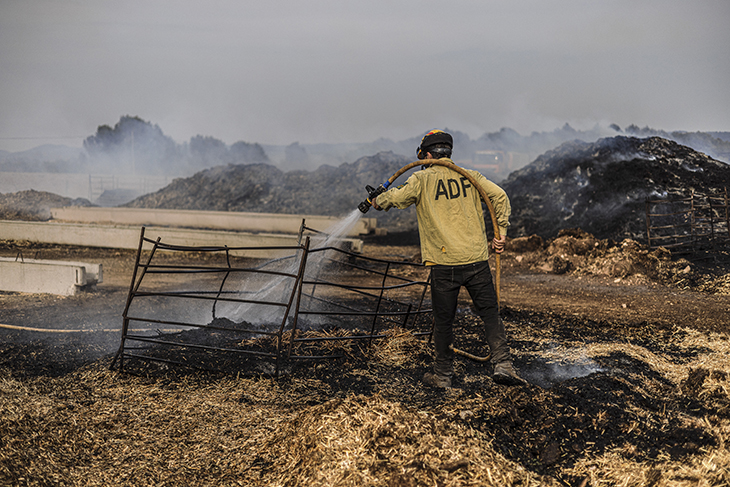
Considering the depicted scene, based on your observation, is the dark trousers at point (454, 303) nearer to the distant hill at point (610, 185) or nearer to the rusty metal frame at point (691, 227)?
the rusty metal frame at point (691, 227)

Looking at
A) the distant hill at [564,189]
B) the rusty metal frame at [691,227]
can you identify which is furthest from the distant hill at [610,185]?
the rusty metal frame at [691,227]

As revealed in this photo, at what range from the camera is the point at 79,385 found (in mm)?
4371

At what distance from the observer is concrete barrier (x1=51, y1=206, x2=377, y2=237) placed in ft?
64.5

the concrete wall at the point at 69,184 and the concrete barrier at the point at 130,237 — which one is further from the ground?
the concrete wall at the point at 69,184

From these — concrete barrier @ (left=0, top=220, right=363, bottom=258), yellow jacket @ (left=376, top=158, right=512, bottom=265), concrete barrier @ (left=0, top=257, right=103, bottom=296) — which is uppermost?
yellow jacket @ (left=376, top=158, right=512, bottom=265)

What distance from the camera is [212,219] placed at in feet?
70.4

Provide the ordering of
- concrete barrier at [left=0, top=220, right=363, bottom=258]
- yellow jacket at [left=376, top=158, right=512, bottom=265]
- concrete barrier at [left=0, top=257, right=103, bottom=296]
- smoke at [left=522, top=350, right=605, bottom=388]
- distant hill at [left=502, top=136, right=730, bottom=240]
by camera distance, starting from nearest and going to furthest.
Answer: yellow jacket at [left=376, top=158, right=512, bottom=265] < smoke at [left=522, top=350, right=605, bottom=388] < concrete barrier at [left=0, top=257, right=103, bottom=296] < concrete barrier at [left=0, top=220, right=363, bottom=258] < distant hill at [left=502, top=136, right=730, bottom=240]

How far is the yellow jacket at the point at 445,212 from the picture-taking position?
4109 millimetres

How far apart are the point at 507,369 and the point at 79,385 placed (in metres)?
3.70

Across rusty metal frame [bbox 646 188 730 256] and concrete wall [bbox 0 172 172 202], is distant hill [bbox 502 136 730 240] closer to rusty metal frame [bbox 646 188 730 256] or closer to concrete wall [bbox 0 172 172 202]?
rusty metal frame [bbox 646 188 730 256]

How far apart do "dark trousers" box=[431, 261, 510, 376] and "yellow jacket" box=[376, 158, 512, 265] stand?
3.6 inches

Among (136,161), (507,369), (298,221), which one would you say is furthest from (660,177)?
(136,161)

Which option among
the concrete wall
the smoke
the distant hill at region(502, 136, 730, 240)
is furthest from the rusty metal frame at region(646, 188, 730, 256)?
the concrete wall

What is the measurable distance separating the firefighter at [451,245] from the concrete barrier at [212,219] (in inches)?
558
